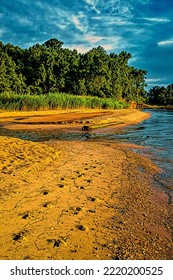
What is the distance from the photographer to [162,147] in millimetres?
11812

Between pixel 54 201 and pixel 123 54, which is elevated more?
pixel 123 54

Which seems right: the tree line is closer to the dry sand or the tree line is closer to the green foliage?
the dry sand

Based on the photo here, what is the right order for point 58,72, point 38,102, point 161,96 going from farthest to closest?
point 161,96 < point 58,72 < point 38,102

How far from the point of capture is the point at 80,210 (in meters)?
4.54

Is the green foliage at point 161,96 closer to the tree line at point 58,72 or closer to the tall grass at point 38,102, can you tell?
the tree line at point 58,72

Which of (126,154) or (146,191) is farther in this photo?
(126,154)

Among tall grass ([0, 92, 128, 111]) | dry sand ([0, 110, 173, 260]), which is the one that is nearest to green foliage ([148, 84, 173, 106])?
tall grass ([0, 92, 128, 111])

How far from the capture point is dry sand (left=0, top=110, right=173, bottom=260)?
11.2ft

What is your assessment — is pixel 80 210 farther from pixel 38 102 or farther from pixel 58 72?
pixel 58 72

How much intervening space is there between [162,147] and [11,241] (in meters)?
9.55

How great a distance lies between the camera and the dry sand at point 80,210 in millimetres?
3400

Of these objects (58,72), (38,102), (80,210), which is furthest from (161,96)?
(80,210)
